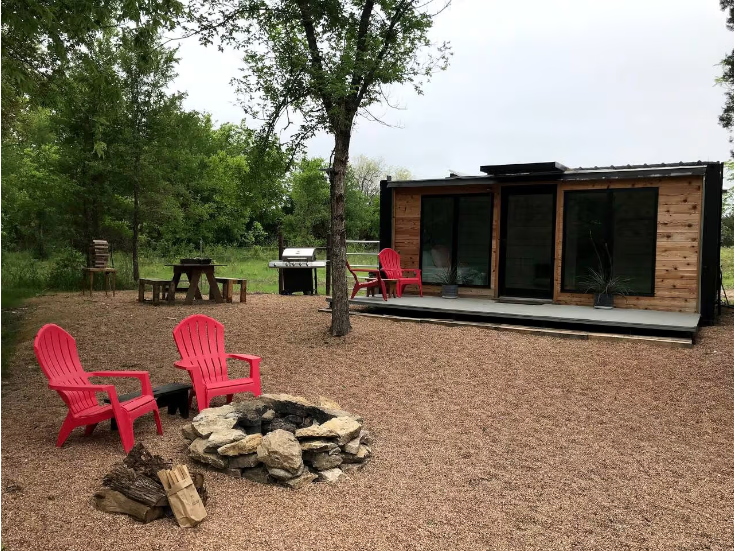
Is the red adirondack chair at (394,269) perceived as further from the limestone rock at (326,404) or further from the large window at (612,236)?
the limestone rock at (326,404)

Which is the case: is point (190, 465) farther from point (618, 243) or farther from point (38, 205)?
point (38, 205)

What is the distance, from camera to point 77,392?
12.3 feet

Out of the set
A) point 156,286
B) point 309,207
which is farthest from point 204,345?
point 309,207

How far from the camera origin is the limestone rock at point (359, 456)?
3494 millimetres

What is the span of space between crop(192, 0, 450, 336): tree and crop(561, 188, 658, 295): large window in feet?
11.1

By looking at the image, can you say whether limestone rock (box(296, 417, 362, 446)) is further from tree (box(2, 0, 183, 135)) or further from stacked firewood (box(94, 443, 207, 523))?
tree (box(2, 0, 183, 135))

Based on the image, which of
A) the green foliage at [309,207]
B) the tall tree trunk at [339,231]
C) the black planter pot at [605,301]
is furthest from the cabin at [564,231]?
the green foliage at [309,207]

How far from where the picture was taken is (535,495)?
10.3ft

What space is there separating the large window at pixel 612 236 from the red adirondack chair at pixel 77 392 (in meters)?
7.09

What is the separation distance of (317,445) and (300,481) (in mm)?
228

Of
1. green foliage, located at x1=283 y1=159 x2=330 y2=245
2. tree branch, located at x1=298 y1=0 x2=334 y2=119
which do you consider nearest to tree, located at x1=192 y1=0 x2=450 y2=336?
tree branch, located at x1=298 y1=0 x2=334 y2=119

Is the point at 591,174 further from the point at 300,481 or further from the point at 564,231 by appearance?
the point at 300,481

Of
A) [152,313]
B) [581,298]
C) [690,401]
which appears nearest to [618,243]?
[581,298]

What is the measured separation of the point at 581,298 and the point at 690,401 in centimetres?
430
